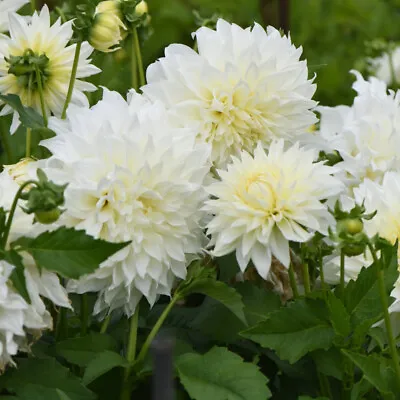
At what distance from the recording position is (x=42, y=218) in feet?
2.80

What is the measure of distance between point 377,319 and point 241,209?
178 millimetres

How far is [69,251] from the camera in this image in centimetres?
87

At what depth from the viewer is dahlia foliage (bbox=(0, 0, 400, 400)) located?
91 cm

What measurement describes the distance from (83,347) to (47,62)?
0.35m

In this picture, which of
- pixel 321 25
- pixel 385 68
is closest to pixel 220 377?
pixel 385 68

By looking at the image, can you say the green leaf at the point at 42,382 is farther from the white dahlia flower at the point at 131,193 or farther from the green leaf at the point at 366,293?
the green leaf at the point at 366,293

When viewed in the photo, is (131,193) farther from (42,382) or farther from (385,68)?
(385,68)

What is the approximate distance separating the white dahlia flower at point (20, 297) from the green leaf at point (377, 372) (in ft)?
0.94

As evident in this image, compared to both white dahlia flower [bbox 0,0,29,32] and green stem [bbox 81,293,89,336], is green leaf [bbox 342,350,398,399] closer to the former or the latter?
green stem [bbox 81,293,89,336]

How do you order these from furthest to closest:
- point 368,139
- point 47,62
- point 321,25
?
point 321,25
point 368,139
point 47,62

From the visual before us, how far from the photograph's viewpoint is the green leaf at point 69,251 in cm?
86

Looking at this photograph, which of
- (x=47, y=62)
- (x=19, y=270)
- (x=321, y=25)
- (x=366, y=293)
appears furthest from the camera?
(x=321, y=25)

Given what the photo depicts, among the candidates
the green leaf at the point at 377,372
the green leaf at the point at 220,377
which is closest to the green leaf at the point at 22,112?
the green leaf at the point at 220,377

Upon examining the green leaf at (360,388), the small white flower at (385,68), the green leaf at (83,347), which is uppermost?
the small white flower at (385,68)
